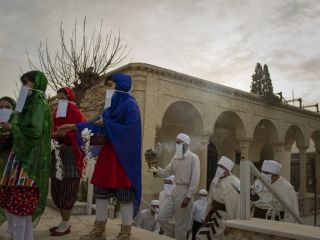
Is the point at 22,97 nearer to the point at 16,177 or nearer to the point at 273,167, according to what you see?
the point at 16,177

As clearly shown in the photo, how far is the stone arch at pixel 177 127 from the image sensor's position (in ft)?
57.8

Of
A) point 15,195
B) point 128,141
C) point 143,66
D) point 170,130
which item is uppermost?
point 143,66

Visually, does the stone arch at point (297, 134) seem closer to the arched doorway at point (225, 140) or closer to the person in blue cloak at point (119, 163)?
the arched doorway at point (225, 140)

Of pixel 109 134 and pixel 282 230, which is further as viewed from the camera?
pixel 282 230

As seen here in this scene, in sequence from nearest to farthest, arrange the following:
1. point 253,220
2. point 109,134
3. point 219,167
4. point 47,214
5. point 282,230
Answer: point 109,134
point 282,230
point 253,220
point 47,214
point 219,167

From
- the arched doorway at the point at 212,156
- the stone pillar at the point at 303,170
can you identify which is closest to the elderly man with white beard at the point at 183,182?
the arched doorway at the point at 212,156

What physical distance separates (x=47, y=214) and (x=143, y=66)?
32.7ft

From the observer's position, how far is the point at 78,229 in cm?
461

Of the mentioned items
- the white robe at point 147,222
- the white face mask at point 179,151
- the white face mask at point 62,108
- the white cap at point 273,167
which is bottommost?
the white robe at point 147,222

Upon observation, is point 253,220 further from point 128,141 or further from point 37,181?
point 37,181

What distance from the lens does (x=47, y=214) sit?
5.96 metres

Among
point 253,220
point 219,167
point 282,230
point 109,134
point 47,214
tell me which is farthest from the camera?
point 219,167

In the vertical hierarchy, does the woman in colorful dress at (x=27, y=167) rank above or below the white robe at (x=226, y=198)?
above

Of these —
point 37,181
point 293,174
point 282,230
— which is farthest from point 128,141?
point 293,174
